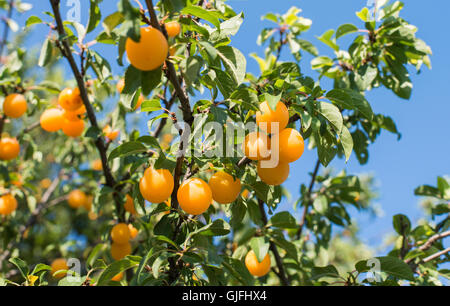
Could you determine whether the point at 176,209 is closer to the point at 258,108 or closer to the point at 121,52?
the point at 258,108

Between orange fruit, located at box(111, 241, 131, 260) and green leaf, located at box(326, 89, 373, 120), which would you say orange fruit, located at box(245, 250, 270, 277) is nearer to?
orange fruit, located at box(111, 241, 131, 260)

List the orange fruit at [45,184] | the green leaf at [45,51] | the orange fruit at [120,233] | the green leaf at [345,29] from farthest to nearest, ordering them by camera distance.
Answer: the orange fruit at [45,184], the green leaf at [345,29], the orange fruit at [120,233], the green leaf at [45,51]

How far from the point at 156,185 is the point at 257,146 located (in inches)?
14.3

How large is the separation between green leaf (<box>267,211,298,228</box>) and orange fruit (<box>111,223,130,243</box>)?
745mm

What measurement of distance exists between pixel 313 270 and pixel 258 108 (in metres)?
0.88

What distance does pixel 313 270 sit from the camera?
164 centimetres

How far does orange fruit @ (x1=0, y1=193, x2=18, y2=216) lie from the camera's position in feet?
7.70

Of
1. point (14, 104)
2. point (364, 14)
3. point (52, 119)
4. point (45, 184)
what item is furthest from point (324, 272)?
point (45, 184)

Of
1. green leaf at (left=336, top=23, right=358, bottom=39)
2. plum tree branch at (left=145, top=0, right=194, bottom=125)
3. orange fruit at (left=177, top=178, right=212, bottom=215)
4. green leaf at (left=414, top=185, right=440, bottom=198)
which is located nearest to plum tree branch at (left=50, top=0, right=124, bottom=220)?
plum tree branch at (left=145, top=0, right=194, bottom=125)

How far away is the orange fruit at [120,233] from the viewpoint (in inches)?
73.0

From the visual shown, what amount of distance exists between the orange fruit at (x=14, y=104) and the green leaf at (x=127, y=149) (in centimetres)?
121

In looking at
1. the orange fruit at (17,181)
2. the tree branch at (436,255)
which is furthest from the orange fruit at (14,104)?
the tree branch at (436,255)

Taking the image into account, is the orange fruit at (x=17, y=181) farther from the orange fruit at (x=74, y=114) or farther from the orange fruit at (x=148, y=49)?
the orange fruit at (x=148, y=49)

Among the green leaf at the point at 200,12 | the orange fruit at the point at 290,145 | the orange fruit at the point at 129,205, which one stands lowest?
the orange fruit at the point at 290,145
